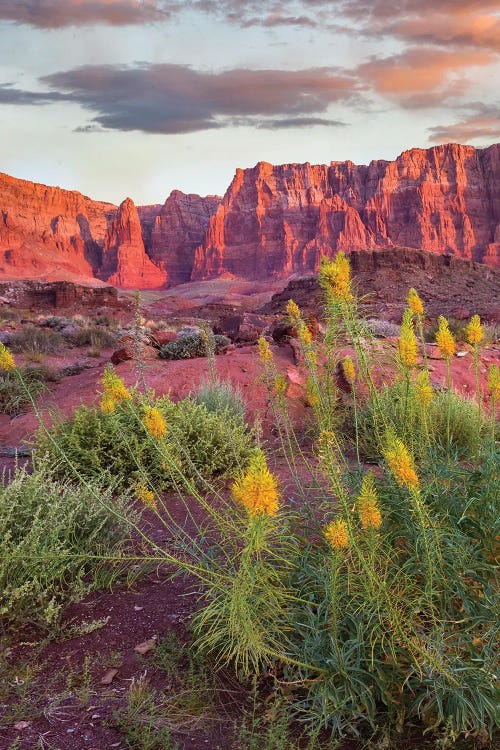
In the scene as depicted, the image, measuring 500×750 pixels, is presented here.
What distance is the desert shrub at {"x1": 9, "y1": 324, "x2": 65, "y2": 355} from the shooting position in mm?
17734

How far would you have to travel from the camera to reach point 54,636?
10.5ft

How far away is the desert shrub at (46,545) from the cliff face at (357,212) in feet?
340

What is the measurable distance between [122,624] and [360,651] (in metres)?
1.47

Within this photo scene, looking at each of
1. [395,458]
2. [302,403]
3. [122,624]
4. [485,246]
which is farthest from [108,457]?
[485,246]

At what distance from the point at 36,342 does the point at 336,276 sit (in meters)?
17.2

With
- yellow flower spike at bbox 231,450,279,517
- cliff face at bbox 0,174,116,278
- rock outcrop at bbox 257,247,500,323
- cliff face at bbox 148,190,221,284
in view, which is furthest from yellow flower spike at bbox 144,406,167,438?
cliff face at bbox 148,190,221,284

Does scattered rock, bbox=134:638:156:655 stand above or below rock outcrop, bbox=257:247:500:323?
above

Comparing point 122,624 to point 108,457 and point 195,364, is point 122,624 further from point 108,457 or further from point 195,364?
point 195,364

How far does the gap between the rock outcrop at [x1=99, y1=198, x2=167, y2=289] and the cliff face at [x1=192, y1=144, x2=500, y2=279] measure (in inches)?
348

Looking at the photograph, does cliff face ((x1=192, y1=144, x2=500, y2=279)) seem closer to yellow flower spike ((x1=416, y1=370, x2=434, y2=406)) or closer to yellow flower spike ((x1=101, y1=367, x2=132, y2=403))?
yellow flower spike ((x1=416, y1=370, x2=434, y2=406))

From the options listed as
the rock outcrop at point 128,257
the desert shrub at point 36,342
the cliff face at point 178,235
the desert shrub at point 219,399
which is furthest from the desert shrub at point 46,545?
the cliff face at point 178,235

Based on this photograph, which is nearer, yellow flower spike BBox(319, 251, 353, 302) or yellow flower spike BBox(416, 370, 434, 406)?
yellow flower spike BBox(319, 251, 353, 302)

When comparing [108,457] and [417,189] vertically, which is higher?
[417,189]

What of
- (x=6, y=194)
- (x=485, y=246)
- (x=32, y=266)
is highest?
(x=6, y=194)
